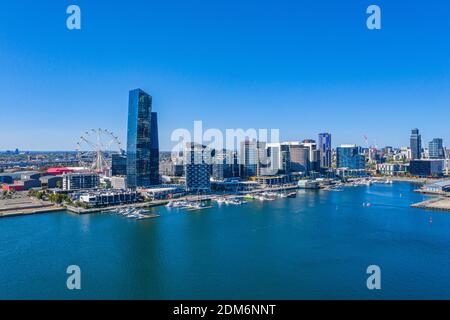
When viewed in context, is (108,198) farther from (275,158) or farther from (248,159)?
(275,158)

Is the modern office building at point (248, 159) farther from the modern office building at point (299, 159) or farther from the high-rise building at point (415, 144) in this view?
the high-rise building at point (415, 144)

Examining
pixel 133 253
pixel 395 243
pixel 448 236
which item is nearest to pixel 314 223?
pixel 395 243

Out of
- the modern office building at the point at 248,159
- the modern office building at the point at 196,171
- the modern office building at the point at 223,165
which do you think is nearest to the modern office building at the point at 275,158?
the modern office building at the point at 248,159

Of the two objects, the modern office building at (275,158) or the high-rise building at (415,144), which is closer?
the modern office building at (275,158)

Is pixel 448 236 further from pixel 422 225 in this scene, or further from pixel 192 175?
pixel 192 175

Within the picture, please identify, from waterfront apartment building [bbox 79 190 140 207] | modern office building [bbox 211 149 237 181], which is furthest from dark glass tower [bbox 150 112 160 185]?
modern office building [bbox 211 149 237 181]
